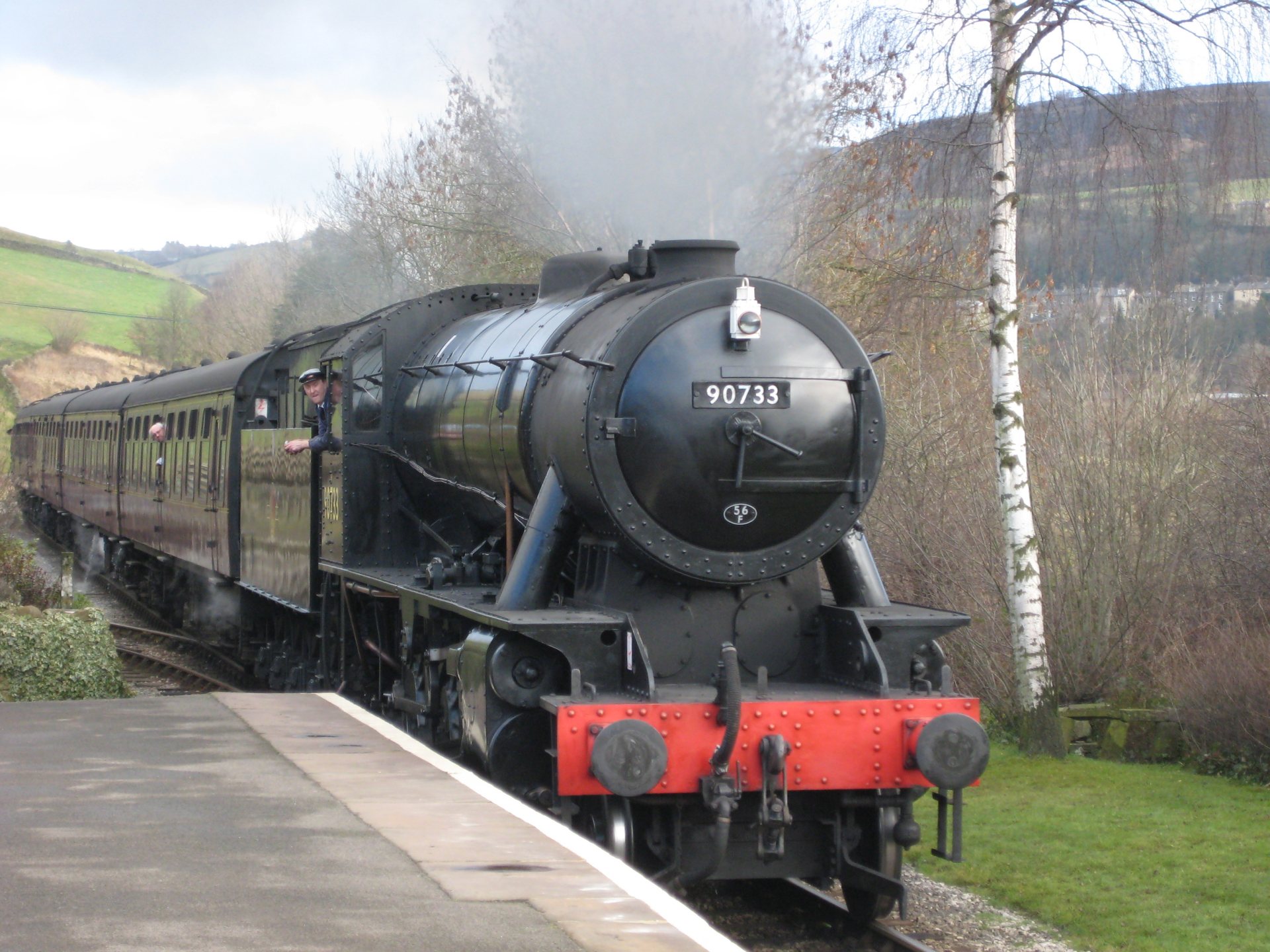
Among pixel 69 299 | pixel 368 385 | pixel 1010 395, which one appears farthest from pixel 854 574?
pixel 69 299

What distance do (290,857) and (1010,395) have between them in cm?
607

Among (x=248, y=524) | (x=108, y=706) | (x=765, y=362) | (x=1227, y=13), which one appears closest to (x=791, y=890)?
(x=765, y=362)

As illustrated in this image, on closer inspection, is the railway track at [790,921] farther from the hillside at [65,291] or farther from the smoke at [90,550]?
the hillside at [65,291]

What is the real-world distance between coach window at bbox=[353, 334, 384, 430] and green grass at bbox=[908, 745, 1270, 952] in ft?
13.4

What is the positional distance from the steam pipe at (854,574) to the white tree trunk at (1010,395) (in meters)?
3.05

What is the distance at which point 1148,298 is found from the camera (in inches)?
450

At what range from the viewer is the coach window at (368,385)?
→ 8570 millimetres

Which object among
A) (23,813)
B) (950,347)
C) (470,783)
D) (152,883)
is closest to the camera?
(152,883)

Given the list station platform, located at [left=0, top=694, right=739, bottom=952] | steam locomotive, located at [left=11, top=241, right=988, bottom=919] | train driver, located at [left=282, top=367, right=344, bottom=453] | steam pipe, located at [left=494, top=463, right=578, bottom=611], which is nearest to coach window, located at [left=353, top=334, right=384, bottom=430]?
train driver, located at [left=282, top=367, right=344, bottom=453]

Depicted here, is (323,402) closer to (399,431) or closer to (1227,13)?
(399,431)

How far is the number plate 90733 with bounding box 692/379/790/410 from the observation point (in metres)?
5.93

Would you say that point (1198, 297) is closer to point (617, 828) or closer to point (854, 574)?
point (854, 574)

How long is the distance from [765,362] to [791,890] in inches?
102

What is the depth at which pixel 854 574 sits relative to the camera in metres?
6.45
